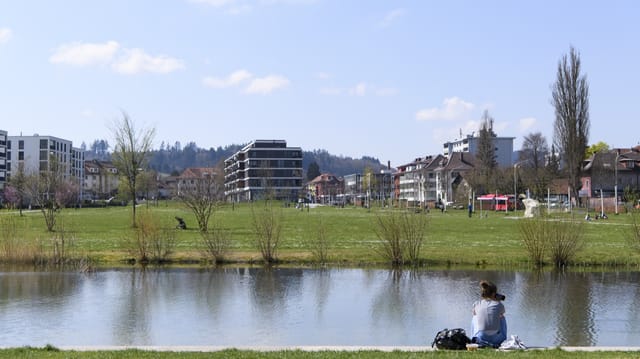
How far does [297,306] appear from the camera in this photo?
21734mm

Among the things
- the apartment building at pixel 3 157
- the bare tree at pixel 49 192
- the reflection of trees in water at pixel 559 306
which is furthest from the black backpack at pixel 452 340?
the apartment building at pixel 3 157

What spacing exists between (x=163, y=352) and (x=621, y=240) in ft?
117

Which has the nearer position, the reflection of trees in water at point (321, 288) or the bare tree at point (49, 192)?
the reflection of trees in water at point (321, 288)

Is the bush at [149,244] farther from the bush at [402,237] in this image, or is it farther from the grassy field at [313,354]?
the grassy field at [313,354]

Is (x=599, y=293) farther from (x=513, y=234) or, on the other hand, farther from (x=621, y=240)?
(x=513, y=234)

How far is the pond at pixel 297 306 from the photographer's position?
1712cm

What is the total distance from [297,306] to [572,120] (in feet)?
250

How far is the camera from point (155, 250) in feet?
109

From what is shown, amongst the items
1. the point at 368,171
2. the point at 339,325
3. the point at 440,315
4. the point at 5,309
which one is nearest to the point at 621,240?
the point at 440,315

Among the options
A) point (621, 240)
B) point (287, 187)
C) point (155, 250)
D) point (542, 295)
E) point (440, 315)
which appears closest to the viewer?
point (440, 315)

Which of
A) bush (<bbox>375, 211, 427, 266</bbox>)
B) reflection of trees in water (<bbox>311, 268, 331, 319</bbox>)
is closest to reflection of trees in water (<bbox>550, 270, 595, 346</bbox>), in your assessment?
bush (<bbox>375, 211, 427, 266</bbox>)

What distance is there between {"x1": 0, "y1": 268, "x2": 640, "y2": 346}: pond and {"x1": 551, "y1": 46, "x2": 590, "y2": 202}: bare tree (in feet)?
207

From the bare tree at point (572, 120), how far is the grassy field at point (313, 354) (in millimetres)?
81431

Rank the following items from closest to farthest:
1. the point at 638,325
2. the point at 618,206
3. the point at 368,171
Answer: the point at 638,325 < the point at 618,206 < the point at 368,171
